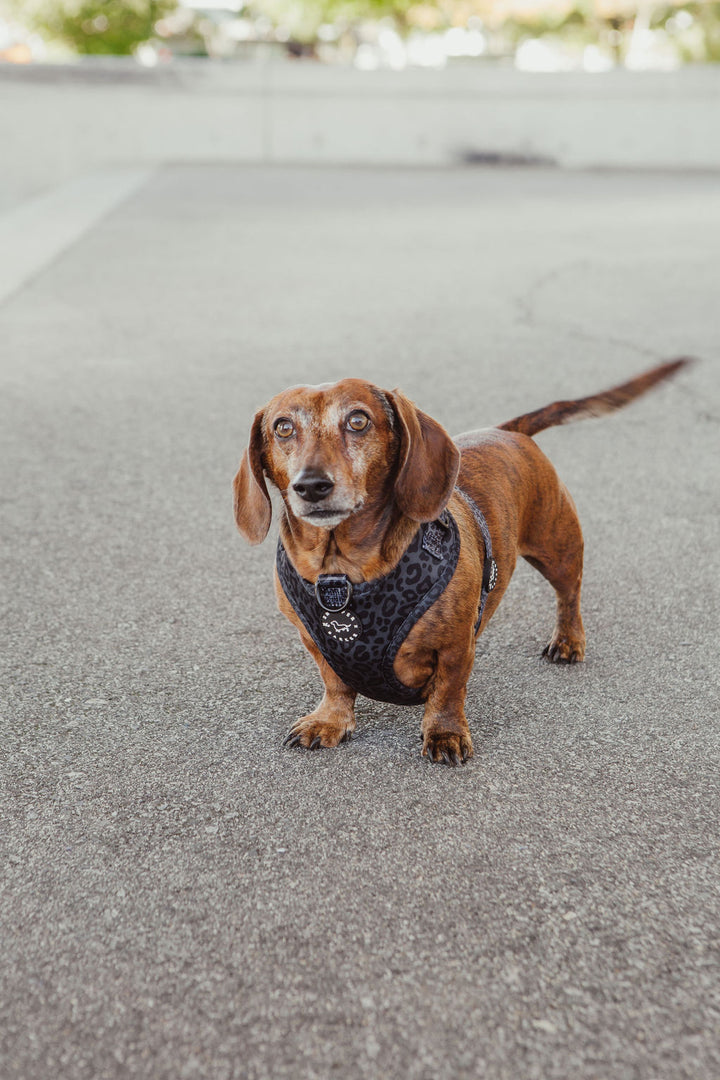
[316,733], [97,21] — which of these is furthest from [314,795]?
[97,21]

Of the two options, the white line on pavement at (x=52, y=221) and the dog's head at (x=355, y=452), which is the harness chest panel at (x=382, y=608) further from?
the white line on pavement at (x=52, y=221)

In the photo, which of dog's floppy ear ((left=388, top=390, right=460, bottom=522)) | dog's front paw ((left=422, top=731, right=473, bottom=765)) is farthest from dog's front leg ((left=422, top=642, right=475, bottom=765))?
dog's floppy ear ((left=388, top=390, right=460, bottom=522))

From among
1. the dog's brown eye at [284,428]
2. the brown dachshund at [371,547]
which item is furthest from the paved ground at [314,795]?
the dog's brown eye at [284,428]

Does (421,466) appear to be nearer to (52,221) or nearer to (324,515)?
(324,515)

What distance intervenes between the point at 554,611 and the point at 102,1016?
214 cm

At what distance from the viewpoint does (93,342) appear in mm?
7250

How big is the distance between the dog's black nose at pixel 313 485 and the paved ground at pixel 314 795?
71cm

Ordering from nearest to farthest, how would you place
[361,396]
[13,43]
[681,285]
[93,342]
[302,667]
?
1. [361,396]
2. [302,667]
3. [93,342]
4. [681,285]
5. [13,43]

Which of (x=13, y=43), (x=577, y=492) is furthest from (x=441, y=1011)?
(x=13, y=43)

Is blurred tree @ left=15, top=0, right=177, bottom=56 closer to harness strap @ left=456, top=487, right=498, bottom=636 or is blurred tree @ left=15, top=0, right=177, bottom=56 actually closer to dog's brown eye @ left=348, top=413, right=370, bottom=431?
harness strap @ left=456, top=487, right=498, bottom=636

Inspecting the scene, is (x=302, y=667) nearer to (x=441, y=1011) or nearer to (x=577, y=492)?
(x=441, y=1011)

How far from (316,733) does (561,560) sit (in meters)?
0.92

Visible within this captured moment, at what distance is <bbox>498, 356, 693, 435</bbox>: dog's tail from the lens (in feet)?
10.4

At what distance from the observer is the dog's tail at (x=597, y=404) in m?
3.16
